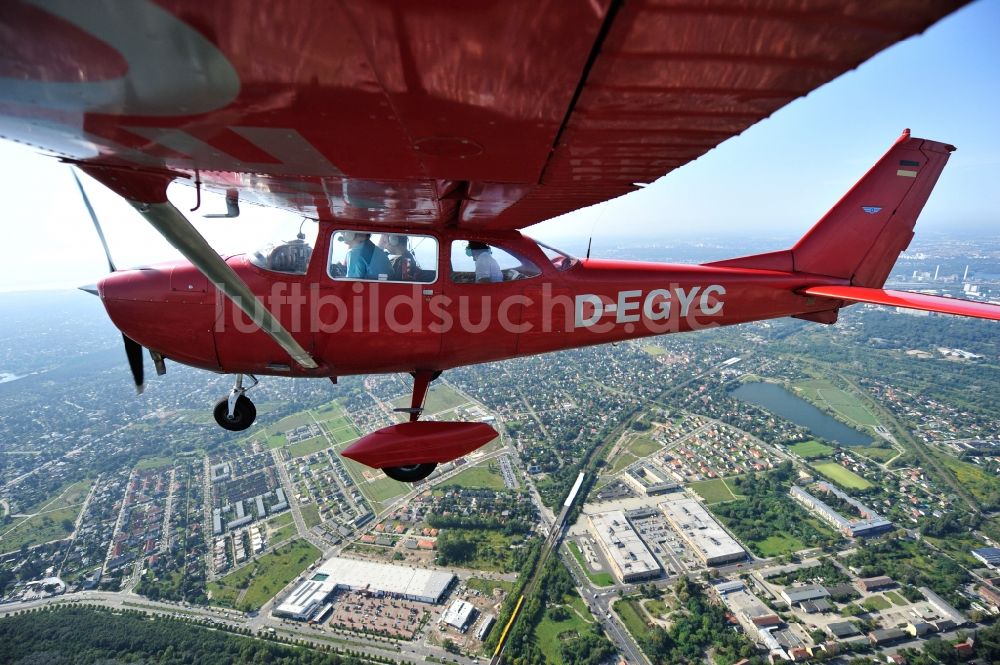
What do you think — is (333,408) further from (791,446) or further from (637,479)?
(791,446)

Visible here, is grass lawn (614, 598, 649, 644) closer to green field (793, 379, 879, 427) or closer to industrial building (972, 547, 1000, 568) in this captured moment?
industrial building (972, 547, 1000, 568)

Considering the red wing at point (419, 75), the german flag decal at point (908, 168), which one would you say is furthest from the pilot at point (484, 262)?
the german flag decal at point (908, 168)

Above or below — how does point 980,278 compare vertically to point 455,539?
above

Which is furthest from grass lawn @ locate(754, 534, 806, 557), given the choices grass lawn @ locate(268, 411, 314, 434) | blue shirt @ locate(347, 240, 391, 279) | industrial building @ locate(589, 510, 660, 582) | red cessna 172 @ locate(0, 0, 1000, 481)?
grass lawn @ locate(268, 411, 314, 434)

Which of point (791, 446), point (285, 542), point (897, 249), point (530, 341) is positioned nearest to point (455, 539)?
point (285, 542)

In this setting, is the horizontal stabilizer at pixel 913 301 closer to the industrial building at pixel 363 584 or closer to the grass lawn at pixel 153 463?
the industrial building at pixel 363 584

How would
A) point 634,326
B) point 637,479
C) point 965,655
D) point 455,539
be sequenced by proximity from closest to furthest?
point 634,326 < point 965,655 < point 455,539 < point 637,479
